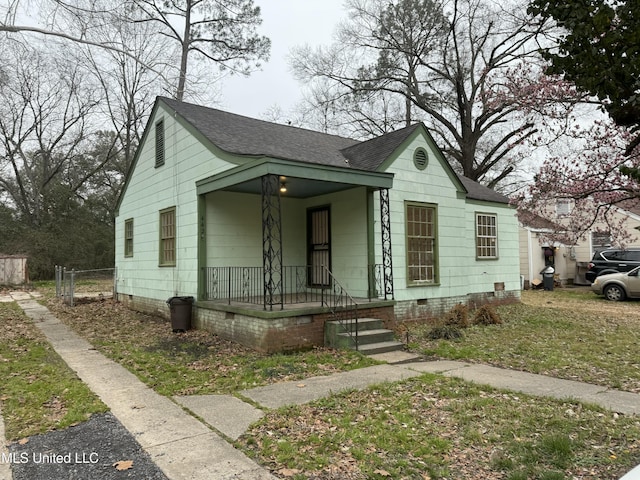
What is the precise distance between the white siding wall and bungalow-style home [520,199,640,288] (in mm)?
15581

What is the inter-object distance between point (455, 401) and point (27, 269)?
24514 millimetres

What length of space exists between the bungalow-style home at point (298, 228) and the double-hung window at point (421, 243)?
3 centimetres

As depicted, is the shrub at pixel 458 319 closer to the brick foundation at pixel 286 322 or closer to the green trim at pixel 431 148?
the brick foundation at pixel 286 322

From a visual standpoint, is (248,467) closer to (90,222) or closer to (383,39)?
(383,39)

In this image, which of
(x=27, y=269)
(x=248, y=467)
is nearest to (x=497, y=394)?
(x=248, y=467)

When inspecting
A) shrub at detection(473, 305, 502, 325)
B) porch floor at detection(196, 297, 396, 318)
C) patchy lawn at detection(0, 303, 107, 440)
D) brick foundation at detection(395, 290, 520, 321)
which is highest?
porch floor at detection(196, 297, 396, 318)

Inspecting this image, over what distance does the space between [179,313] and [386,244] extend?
4.68m

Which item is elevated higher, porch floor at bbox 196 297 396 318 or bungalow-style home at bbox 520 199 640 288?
→ bungalow-style home at bbox 520 199 640 288

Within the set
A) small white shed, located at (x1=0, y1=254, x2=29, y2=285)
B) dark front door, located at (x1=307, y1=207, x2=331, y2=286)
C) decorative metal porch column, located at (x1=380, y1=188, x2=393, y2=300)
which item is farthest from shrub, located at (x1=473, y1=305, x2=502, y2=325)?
small white shed, located at (x1=0, y1=254, x2=29, y2=285)

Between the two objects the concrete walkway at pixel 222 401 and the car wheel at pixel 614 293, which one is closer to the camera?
the concrete walkway at pixel 222 401

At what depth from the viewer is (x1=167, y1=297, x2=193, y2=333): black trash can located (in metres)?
9.28

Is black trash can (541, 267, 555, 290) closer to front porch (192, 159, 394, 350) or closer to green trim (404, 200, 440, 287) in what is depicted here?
green trim (404, 200, 440, 287)

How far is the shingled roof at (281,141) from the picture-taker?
9430 mm

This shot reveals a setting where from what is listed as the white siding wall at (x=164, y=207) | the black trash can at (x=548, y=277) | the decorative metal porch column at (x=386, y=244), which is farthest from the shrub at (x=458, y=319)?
the black trash can at (x=548, y=277)
